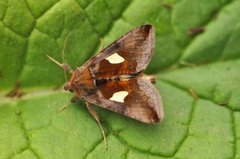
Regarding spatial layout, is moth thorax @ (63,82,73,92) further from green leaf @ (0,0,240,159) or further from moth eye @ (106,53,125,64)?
moth eye @ (106,53,125,64)

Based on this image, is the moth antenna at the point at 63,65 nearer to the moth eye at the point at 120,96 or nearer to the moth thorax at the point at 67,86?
the moth thorax at the point at 67,86

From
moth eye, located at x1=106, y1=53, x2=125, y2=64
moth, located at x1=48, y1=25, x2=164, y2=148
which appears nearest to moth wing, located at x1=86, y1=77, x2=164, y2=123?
moth, located at x1=48, y1=25, x2=164, y2=148

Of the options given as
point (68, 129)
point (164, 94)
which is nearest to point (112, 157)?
point (68, 129)

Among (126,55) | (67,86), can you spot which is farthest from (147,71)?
(67,86)

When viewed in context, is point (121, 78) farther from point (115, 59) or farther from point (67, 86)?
point (67, 86)

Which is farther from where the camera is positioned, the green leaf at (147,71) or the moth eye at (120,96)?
the moth eye at (120,96)

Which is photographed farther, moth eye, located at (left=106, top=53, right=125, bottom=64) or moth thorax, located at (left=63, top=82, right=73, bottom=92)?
moth eye, located at (left=106, top=53, right=125, bottom=64)

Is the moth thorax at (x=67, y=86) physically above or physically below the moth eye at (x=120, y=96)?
above

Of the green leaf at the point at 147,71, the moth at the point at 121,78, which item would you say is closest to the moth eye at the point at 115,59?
the moth at the point at 121,78
